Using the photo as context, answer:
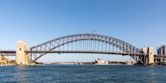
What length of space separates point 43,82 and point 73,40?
351 feet

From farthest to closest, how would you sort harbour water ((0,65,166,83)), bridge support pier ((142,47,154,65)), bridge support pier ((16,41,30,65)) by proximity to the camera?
bridge support pier ((142,47,154,65))
bridge support pier ((16,41,30,65))
harbour water ((0,65,166,83))

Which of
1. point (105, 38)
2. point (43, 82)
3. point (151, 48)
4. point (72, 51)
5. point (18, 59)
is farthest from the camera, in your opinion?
point (151, 48)

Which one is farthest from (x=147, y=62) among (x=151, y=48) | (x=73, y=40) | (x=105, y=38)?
(x=73, y=40)

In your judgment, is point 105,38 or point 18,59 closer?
point 18,59

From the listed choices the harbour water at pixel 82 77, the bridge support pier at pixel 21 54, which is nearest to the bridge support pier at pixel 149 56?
the bridge support pier at pixel 21 54

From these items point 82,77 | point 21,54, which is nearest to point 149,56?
point 21,54

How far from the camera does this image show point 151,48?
16950 cm

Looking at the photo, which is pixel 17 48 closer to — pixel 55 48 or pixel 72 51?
pixel 55 48

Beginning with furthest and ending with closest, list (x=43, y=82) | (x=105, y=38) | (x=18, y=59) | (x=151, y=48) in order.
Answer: (x=151, y=48)
(x=105, y=38)
(x=18, y=59)
(x=43, y=82)

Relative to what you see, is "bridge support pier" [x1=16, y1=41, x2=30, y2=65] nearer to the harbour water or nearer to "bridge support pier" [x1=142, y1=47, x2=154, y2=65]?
"bridge support pier" [x1=142, y1=47, x2=154, y2=65]

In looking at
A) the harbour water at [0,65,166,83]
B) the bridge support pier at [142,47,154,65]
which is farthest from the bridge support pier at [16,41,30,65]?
the harbour water at [0,65,166,83]

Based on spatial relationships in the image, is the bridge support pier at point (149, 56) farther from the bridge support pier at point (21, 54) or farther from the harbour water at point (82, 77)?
the harbour water at point (82, 77)

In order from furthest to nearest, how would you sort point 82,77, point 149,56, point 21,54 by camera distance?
point 149,56 → point 21,54 → point 82,77

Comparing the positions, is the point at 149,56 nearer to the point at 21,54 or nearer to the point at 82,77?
the point at 21,54
